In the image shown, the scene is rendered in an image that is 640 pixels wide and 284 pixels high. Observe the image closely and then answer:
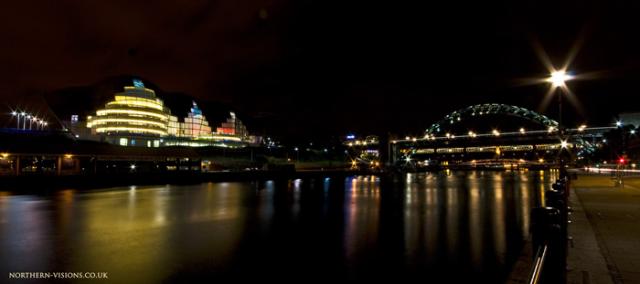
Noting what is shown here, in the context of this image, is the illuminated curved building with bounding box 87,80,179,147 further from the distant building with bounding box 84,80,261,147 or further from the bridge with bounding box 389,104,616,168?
the bridge with bounding box 389,104,616,168

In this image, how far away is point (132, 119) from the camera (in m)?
107

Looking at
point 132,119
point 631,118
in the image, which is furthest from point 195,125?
point 631,118

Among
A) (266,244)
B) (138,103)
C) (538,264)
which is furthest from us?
(138,103)

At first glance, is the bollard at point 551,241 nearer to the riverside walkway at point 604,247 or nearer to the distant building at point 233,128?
the riverside walkway at point 604,247

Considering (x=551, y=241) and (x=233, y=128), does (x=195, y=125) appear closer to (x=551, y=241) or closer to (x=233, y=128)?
(x=233, y=128)

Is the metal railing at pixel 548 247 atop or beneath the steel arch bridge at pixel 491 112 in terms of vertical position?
beneath

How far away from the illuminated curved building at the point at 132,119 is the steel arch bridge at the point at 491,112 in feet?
262

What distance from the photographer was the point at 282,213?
55.2 feet

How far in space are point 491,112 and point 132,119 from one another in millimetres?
101069

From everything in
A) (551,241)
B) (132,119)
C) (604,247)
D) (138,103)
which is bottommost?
(604,247)

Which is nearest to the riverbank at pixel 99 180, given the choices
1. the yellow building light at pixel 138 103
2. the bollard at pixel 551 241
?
the bollard at pixel 551 241

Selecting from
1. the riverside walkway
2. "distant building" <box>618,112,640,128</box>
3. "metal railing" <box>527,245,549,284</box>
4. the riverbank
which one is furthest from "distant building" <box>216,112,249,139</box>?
"metal railing" <box>527,245,549,284</box>

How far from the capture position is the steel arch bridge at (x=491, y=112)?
11125 centimetres

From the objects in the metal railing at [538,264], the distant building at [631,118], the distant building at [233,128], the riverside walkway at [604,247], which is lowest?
the riverside walkway at [604,247]
